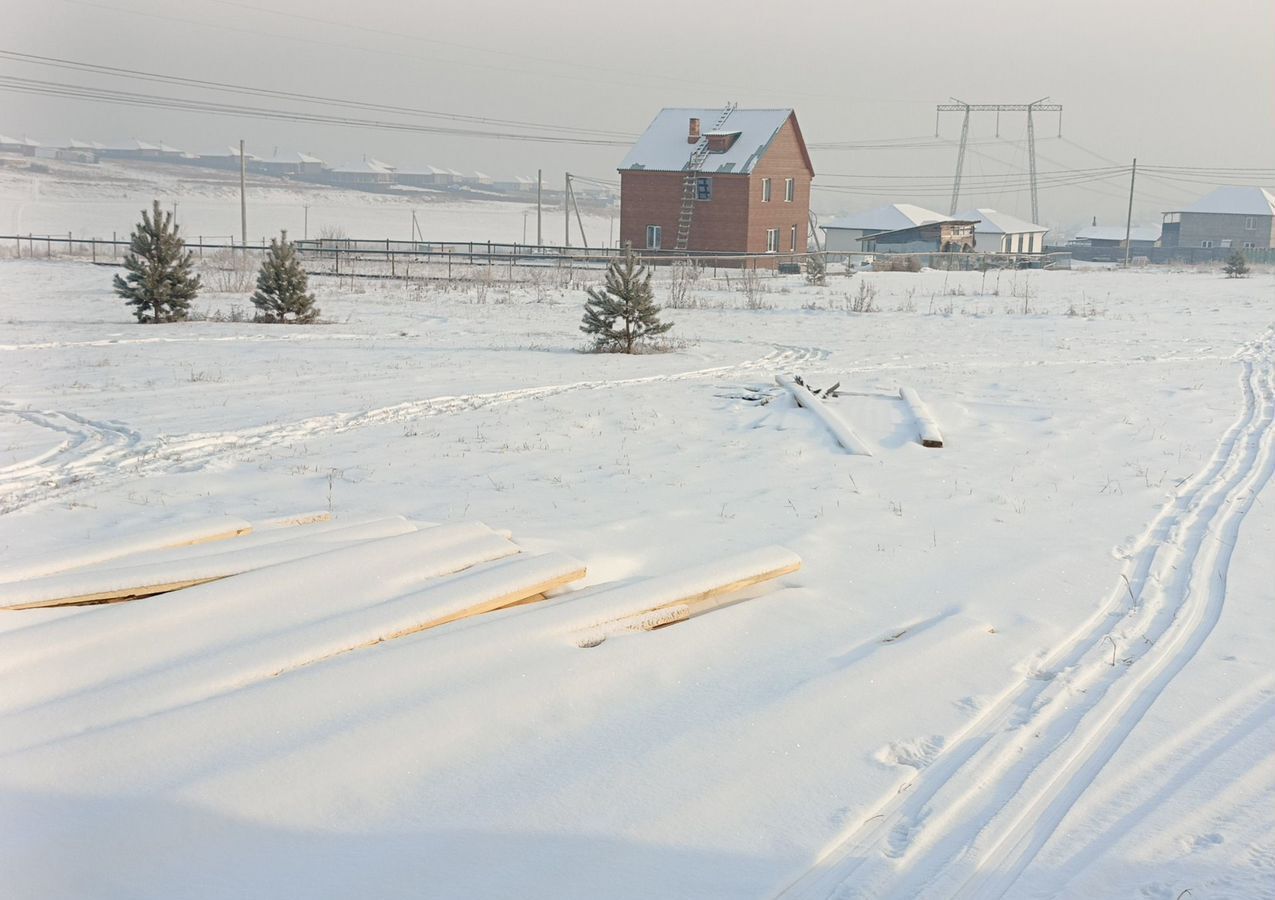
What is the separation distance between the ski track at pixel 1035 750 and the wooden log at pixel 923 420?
10.0 ft

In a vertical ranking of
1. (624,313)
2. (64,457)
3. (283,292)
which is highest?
(283,292)

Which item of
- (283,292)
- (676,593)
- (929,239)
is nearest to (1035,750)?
(676,593)

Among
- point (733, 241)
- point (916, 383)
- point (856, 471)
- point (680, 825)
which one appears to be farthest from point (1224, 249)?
point (680, 825)

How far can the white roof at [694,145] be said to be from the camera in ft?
161

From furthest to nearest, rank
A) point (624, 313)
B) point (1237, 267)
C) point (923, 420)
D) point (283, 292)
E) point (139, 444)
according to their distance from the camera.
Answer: point (1237, 267) < point (283, 292) < point (624, 313) < point (923, 420) < point (139, 444)

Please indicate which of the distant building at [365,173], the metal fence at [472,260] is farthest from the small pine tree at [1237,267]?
the distant building at [365,173]

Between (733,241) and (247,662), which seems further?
(733,241)

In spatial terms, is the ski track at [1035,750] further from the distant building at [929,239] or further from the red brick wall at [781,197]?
the distant building at [929,239]

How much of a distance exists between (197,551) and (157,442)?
448 cm

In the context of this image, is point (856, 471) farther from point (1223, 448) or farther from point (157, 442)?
point (157, 442)

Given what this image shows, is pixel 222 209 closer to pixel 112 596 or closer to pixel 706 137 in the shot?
pixel 706 137

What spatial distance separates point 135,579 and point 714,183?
46.1m

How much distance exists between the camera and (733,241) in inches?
1921

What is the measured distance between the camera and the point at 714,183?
160 feet
